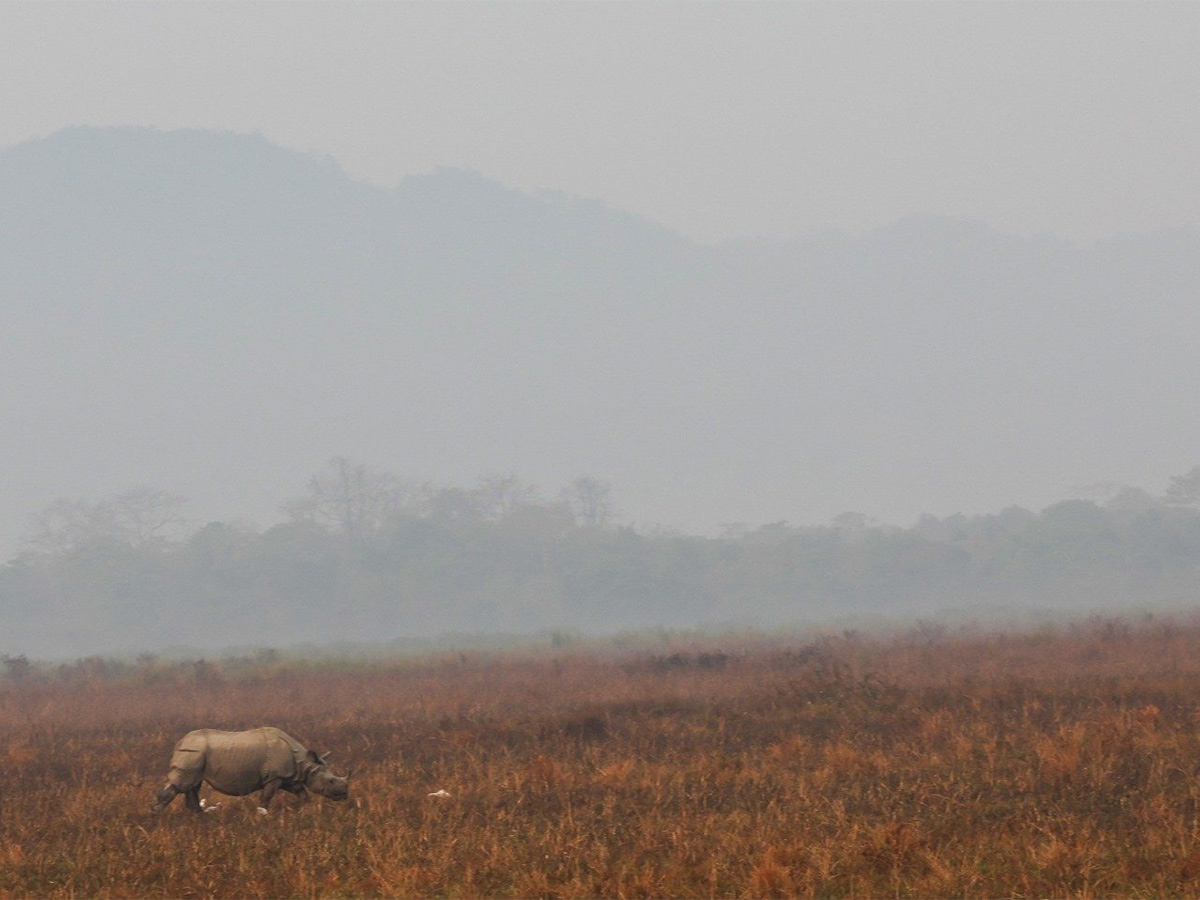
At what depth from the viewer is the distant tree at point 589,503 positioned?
123 meters

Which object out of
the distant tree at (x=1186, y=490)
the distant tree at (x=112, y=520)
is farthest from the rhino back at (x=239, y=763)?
the distant tree at (x=112, y=520)

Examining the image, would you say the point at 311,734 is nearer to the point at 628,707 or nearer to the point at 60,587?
the point at 628,707

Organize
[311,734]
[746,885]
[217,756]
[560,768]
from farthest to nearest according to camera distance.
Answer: [311,734] < [560,768] < [217,756] < [746,885]

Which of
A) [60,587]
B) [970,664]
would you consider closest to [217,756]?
[970,664]

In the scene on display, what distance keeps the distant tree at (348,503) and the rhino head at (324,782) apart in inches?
4242

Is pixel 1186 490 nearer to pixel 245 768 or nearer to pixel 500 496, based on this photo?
pixel 500 496

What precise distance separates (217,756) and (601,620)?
75640mm

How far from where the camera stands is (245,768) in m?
13.2

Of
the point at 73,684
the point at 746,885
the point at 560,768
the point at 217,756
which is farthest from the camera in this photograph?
the point at 73,684

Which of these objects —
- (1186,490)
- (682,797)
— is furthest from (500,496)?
(682,797)

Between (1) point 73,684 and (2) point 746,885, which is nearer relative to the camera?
(2) point 746,885

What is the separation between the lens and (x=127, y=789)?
48.1 feet

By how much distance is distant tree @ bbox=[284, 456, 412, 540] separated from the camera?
122312 mm

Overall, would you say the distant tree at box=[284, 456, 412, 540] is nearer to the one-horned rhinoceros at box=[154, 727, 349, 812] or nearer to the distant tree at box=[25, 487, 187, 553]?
the distant tree at box=[25, 487, 187, 553]
